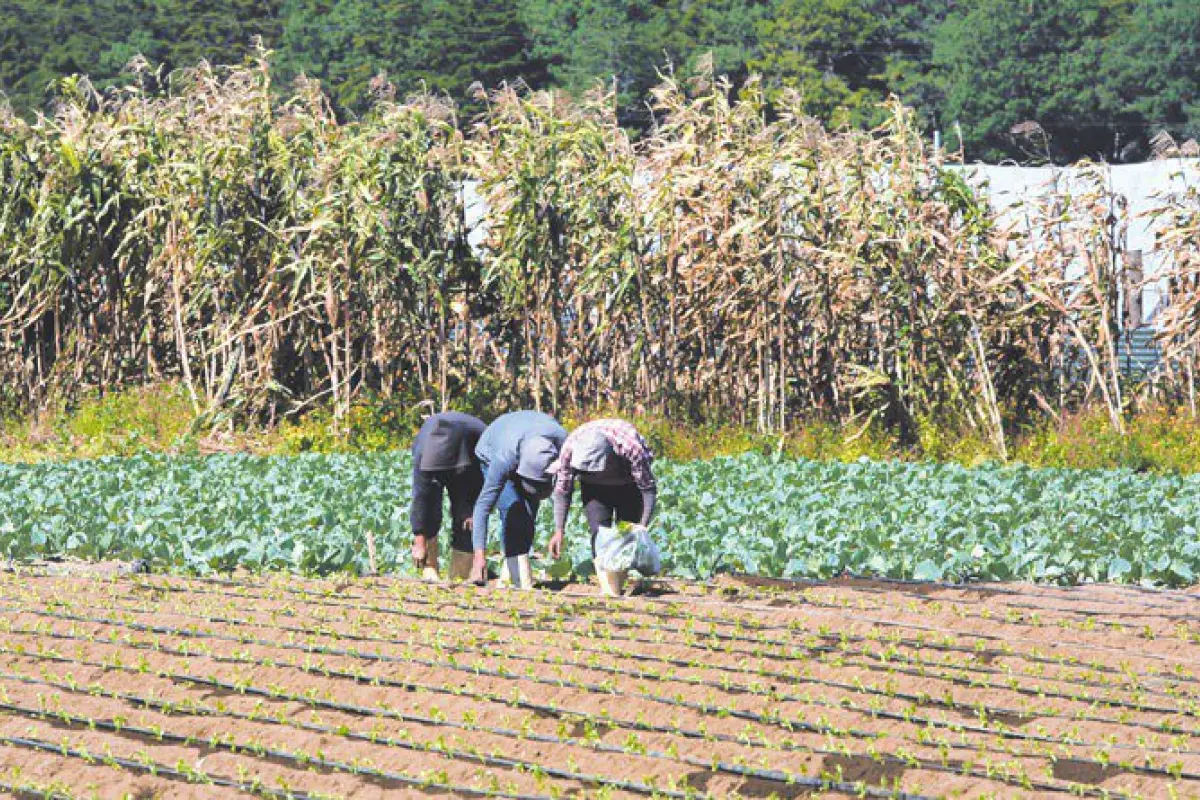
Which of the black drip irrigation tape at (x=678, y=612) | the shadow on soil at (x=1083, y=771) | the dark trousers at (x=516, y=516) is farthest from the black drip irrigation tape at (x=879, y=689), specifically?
the dark trousers at (x=516, y=516)

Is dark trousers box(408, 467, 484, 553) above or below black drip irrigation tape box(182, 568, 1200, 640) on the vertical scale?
above

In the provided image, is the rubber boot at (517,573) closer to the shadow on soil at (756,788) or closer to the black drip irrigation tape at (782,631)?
the black drip irrigation tape at (782,631)

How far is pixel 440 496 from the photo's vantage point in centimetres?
984

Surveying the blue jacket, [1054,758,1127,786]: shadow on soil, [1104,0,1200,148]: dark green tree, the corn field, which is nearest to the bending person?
the blue jacket

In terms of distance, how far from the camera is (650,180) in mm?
16125

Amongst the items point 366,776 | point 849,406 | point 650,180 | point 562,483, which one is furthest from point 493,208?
point 366,776

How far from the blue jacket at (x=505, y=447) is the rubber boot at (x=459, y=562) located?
0.83 meters

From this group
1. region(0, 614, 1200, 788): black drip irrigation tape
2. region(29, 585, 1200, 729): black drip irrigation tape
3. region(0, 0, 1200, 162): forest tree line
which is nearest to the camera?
region(0, 614, 1200, 788): black drip irrigation tape

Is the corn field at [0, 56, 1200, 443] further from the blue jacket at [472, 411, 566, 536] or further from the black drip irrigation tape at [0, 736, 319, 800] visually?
the black drip irrigation tape at [0, 736, 319, 800]

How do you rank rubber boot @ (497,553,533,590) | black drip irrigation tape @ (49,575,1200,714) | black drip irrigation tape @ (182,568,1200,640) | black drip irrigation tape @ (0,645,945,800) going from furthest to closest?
rubber boot @ (497,553,533,590) → black drip irrigation tape @ (182,568,1200,640) → black drip irrigation tape @ (49,575,1200,714) → black drip irrigation tape @ (0,645,945,800)

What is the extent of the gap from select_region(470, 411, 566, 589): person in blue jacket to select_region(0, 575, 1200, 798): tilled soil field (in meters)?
0.28

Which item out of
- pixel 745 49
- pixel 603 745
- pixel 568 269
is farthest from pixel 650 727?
pixel 745 49

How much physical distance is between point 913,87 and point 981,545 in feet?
186

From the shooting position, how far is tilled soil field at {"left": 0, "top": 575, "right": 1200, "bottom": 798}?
5.89m
